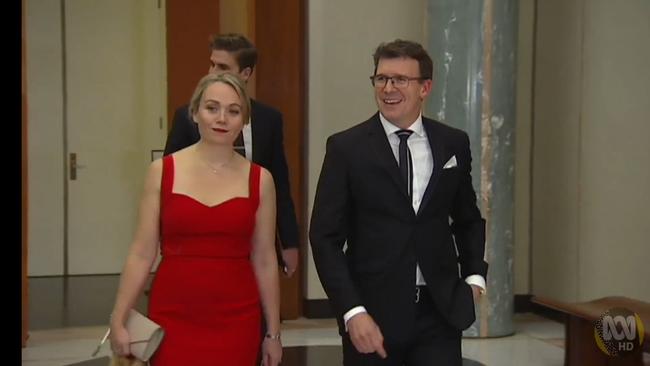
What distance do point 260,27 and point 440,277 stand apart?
15.6 feet

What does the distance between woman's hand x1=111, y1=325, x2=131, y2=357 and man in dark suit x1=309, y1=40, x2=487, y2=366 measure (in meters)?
0.63

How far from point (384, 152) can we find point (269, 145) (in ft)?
3.42

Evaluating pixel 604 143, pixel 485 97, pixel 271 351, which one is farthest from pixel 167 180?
pixel 604 143

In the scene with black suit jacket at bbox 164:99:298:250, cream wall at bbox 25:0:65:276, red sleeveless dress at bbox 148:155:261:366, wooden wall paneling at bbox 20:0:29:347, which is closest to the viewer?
red sleeveless dress at bbox 148:155:261:366

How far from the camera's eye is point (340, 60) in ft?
24.3

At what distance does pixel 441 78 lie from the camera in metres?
6.75

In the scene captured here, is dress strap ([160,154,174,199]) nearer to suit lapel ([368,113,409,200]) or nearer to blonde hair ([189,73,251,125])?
blonde hair ([189,73,251,125])

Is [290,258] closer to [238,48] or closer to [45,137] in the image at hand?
[238,48]

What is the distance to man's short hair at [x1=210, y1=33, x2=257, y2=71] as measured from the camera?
3.91 meters

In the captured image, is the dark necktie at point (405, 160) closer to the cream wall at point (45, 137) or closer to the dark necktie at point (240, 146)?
the dark necktie at point (240, 146)

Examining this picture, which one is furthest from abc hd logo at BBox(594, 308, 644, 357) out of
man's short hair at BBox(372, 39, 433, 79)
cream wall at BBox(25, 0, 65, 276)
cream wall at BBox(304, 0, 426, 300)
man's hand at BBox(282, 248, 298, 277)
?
cream wall at BBox(25, 0, 65, 276)

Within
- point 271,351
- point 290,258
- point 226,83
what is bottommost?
point 271,351
